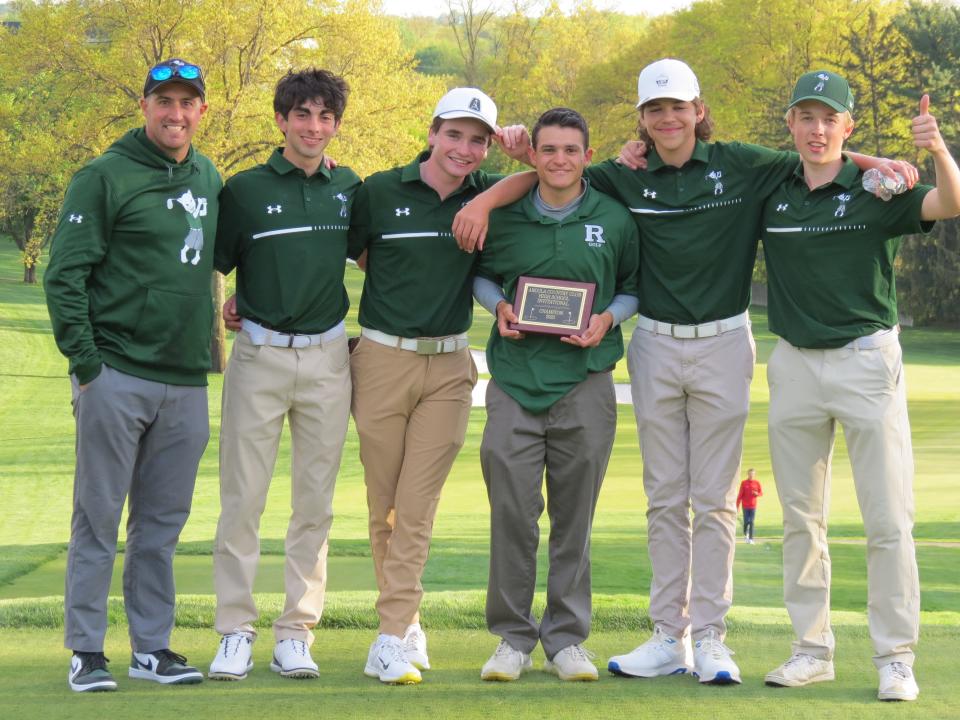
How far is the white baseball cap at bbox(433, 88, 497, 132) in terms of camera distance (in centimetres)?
565

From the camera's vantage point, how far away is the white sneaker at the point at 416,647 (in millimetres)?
5461

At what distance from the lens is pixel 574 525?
18.1 ft

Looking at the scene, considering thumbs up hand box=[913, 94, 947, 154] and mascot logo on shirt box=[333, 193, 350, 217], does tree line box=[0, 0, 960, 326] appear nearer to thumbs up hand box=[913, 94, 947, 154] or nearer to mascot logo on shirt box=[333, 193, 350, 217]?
mascot logo on shirt box=[333, 193, 350, 217]

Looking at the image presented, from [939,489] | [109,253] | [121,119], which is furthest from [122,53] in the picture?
[109,253]

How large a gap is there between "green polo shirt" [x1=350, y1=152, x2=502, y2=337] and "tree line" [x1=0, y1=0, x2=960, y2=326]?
25.8m

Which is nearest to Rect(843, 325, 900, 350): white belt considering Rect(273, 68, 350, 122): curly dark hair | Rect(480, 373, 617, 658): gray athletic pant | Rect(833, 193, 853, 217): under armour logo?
Rect(833, 193, 853, 217): under armour logo

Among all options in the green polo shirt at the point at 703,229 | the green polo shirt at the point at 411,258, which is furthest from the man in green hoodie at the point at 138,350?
the green polo shirt at the point at 703,229

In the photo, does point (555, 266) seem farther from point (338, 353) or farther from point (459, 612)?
point (459, 612)

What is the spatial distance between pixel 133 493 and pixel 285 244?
1.26m

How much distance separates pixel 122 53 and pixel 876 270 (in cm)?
2877

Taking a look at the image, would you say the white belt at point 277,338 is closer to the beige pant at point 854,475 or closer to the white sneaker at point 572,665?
the white sneaker at point 572,665

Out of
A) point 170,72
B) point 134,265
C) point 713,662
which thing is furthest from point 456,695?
point 170,72

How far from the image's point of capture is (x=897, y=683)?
496 cm

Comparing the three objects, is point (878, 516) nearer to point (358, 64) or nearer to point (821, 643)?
point (821, 643)
